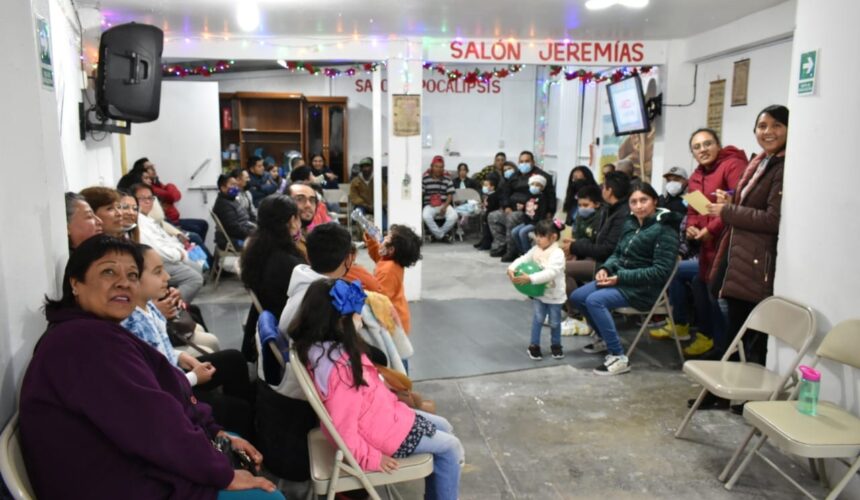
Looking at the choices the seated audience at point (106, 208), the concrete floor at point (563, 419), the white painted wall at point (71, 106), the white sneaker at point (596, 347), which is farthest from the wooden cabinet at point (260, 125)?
the white sneaker at point (596, 347)

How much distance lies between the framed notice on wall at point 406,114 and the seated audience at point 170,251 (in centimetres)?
213

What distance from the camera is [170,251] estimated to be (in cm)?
482

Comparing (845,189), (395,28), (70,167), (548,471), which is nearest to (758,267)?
(845,189)

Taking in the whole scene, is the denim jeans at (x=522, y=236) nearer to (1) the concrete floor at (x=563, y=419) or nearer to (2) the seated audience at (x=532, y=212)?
(2) the seated audience at (x=532, y=212)

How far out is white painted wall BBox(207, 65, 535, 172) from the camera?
36.4 ft

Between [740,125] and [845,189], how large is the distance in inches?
120

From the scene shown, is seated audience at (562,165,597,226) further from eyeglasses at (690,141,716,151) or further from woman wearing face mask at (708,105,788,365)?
Result: woman wearing face mask at (708,105,788,365)

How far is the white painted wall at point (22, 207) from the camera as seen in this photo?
1.69 meters

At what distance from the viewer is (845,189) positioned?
268cm

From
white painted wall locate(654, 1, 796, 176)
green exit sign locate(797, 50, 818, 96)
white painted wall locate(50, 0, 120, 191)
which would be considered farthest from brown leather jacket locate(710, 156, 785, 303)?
white painted wall locate(50, 0, 120, 191)

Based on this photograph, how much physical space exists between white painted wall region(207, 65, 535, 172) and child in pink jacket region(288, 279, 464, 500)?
928 centimetres

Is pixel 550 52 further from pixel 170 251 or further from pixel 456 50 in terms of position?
pixel 170 251

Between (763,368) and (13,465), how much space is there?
3075mm

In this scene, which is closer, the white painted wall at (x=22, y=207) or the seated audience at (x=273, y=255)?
the white painted wall at (x=22, y=207)
